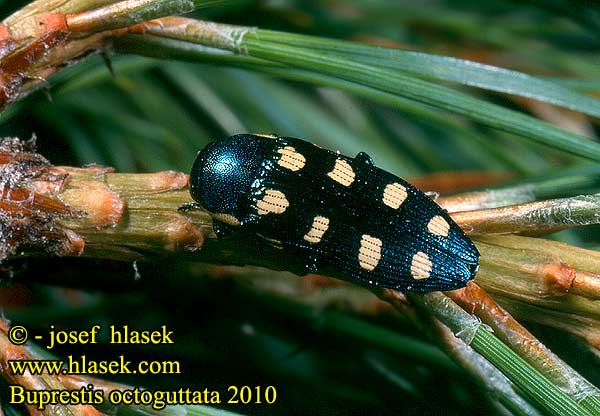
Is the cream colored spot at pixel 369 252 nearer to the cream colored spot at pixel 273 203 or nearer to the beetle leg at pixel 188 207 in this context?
the cream colored spot at pixel 273 203

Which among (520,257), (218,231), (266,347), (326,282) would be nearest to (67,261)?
(218,231)

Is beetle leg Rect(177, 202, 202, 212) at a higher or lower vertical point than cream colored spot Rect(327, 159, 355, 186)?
lower

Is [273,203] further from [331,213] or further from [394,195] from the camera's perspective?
[394,195]

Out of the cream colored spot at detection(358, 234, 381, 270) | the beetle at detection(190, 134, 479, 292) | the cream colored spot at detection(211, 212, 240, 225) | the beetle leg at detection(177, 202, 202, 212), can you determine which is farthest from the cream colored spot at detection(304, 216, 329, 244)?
the beetle leg at detection(177, 202, 202, 212)

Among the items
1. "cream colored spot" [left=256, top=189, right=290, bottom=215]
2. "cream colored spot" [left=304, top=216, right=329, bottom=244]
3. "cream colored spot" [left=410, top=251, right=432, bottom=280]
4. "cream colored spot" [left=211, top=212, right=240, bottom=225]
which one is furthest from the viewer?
"cream colored spot" [left=256, top=189, right=290, bottom=215]

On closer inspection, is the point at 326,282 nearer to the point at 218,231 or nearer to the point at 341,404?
the point at 341,404

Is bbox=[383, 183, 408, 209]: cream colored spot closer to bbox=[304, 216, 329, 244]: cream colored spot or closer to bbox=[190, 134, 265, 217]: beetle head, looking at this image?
bbox=[304, 216, 329, 244]: cream colored spot

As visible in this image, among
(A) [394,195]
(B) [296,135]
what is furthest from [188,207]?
(B) [296,135]
